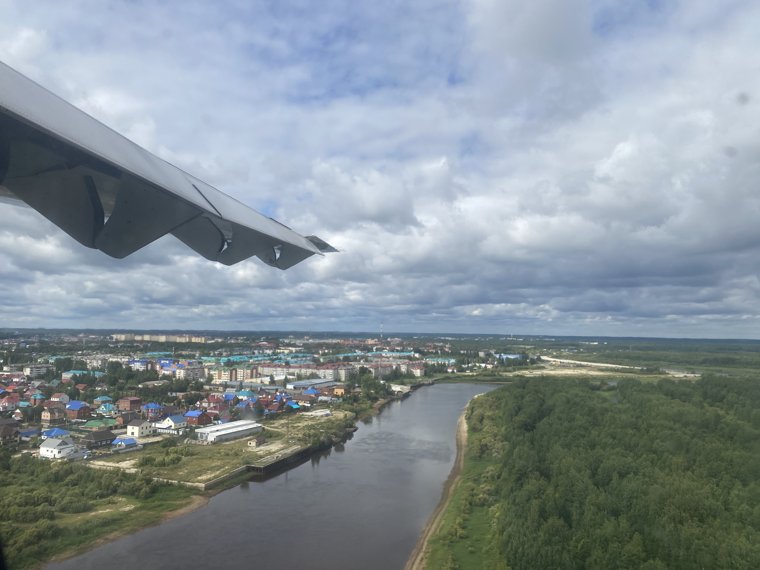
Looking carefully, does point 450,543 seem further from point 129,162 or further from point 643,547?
point 129,162

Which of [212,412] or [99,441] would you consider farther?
[212,412]

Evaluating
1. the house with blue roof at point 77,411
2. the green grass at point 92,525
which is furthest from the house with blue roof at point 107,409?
the green grass at point 92,525

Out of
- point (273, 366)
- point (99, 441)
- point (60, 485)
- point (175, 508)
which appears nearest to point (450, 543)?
point (175, 508)

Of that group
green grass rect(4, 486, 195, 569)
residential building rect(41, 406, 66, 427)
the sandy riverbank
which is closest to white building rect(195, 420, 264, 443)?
green grass rect(4, 486, 195, 569)

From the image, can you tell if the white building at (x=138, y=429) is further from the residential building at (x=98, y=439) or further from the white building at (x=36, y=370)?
the white building at (x=36, y=370)

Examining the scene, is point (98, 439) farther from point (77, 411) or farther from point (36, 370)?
point (36, 370)

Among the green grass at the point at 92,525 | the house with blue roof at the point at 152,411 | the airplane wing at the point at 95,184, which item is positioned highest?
the airplane wing at the point at 95,184

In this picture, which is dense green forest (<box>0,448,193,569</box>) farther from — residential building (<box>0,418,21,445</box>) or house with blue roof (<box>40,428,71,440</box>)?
residential building (<box>0,418,21,445</box>)
